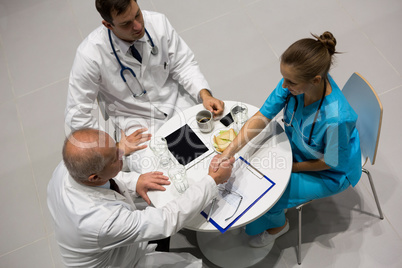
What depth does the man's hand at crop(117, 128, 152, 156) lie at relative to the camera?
82.8 inches

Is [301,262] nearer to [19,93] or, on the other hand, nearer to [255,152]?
[255,152]

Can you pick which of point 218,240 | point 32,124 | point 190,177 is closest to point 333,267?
point 218,240

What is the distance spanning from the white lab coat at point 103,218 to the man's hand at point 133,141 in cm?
40

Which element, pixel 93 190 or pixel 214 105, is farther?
pixel 214 105

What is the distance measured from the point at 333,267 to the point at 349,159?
31.8 inches

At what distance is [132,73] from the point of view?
2133mm

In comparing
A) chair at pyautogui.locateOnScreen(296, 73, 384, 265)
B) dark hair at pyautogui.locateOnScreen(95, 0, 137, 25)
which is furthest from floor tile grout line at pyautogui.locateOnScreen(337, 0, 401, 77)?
dark hair at pyautogui.locateOnScreen(95, 0, 137, 25)

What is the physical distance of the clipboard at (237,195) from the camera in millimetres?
1678

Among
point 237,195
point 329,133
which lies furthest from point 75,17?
point 329,133

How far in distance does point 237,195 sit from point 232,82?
5.00 ft

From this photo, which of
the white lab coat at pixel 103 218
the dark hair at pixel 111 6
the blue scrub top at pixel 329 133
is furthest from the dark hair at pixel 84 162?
the blue scrub top at pixel 329 133

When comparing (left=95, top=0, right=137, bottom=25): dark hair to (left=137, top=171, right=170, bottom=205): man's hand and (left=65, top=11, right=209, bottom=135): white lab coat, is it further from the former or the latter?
(left=137, top=171, right=170, bottom=205): man's hand

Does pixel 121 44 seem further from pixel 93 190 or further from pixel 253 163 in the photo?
pixel 253 163

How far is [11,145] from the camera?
10.1 ft
